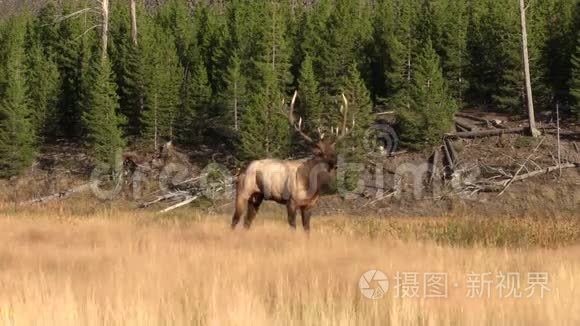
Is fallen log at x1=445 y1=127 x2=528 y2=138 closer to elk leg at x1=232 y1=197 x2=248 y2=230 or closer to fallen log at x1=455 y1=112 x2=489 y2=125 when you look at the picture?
fallen log at x1=455 y1=112 x2=489 y2=125

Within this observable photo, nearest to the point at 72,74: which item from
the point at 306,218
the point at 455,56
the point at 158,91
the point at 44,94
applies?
the point at 44,94

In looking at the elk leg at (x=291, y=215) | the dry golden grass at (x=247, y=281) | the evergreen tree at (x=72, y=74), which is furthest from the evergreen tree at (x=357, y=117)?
the dry golden grass at (x=247, y=281)

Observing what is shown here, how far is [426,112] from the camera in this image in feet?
92.7

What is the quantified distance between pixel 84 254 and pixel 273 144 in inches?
856

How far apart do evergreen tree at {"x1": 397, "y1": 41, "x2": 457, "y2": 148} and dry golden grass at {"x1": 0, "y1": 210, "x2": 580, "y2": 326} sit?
20915 millimetres

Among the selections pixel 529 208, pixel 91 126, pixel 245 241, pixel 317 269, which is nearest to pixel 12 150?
pixel 91 126

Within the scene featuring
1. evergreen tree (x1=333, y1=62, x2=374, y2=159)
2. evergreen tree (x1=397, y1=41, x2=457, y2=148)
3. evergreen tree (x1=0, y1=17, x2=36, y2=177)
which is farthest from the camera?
evergreen tree (x1=0, y1=17, x2=36, y2=177)

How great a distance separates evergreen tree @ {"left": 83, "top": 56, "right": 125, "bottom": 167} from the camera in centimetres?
2930

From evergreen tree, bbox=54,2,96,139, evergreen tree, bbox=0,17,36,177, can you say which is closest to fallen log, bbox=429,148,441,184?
evergreen tree, bbox=54,2,96,139

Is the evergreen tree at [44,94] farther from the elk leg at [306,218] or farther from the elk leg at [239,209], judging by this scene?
the elk leg at [306,218]

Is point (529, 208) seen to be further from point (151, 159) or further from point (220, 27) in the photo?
point (220, 27)

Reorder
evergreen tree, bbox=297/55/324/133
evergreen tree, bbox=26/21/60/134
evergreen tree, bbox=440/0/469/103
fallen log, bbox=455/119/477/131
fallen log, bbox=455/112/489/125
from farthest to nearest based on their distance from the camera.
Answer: evergreen tree, bbox=26/21/60/134, evergreen tree, bbox=440/0/469/103, fallen log, bbox=455/112/489/125, fallen log, bbox=455/119/477/131, evergreen tree, bbox=297/55/324/133

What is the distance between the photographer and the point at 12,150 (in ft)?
101
